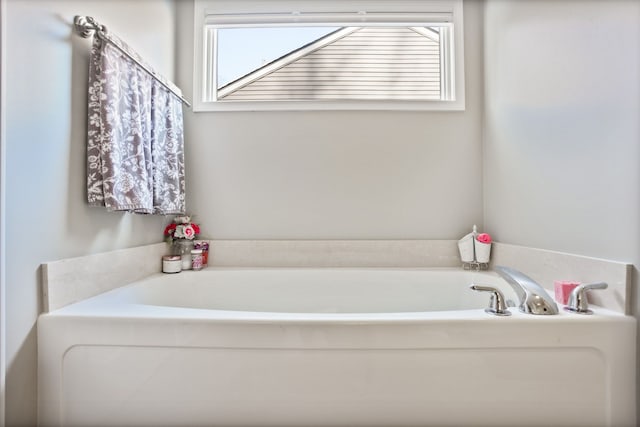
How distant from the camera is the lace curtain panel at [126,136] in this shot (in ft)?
3.72

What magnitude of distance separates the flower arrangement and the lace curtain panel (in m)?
0.18

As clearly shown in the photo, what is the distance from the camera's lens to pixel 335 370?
34.2 inches

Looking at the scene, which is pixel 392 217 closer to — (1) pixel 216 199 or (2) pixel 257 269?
(2) pixel 257 269

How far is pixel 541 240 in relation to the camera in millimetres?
1364

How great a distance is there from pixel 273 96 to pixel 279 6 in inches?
22.4

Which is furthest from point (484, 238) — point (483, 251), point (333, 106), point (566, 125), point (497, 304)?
point (333, 106)

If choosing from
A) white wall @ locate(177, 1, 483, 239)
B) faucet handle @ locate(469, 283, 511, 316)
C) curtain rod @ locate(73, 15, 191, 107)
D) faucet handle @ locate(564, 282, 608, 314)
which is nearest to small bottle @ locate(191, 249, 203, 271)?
white wall @ locate(177, 1, 483, 239)

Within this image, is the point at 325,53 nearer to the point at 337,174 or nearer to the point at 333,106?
the point at 333,106

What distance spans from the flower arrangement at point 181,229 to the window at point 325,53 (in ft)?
2.40

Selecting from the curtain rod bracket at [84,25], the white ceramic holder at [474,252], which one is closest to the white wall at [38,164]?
the curtain rod bracket at [84,25]

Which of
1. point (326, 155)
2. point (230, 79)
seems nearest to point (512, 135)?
point (326, 155)

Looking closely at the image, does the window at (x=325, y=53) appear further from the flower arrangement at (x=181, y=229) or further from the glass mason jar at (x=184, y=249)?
the glass mason jar at (x=184, y=249)

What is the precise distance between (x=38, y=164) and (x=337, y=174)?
1377mm

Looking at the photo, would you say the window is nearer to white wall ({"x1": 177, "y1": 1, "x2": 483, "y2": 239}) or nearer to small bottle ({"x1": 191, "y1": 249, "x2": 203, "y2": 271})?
white wall ({"x1": 177, "y1": 1, "x2": 483, "y2": 239})
